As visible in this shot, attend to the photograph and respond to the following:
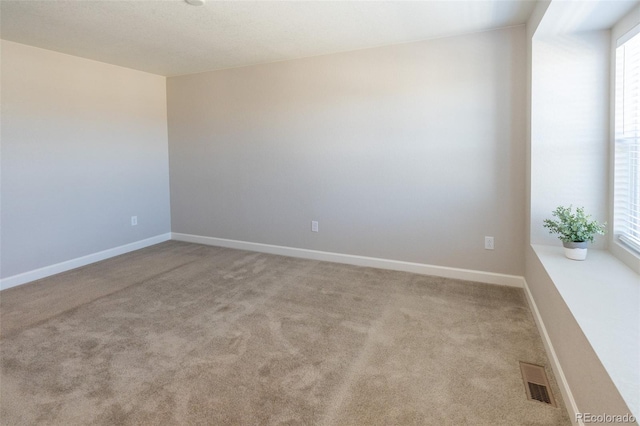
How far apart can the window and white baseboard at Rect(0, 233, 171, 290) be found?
4.99m

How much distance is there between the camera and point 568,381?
5.28 ft

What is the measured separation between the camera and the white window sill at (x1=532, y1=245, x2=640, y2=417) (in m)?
1.12

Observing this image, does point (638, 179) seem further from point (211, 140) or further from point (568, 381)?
point (211, 140)

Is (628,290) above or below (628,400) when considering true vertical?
above

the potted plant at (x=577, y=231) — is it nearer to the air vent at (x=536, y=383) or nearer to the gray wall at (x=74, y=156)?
the air vent at (x=536, y=383)

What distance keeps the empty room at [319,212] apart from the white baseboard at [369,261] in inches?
0.8

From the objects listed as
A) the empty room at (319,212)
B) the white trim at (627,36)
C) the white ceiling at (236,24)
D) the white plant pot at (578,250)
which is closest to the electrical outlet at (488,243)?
the empty room at (319,212)

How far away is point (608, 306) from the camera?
154 centimetres

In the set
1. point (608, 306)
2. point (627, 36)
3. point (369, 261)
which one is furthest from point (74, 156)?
point (627, 36)

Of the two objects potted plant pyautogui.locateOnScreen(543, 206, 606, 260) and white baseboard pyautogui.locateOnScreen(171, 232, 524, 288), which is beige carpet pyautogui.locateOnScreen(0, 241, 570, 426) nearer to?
white baseboard pyautogui.locateOnScreen(171, 232, 524, 288)

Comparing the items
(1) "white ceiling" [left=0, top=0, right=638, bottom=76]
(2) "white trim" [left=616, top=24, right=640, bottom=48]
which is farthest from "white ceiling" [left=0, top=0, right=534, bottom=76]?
(2) "white trim" [left=616, top=24, right=640, bottom=48]

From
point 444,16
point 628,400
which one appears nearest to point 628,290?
point 628,400

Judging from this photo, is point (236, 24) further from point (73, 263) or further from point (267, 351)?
point (73, 263)

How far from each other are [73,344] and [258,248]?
2356mm
